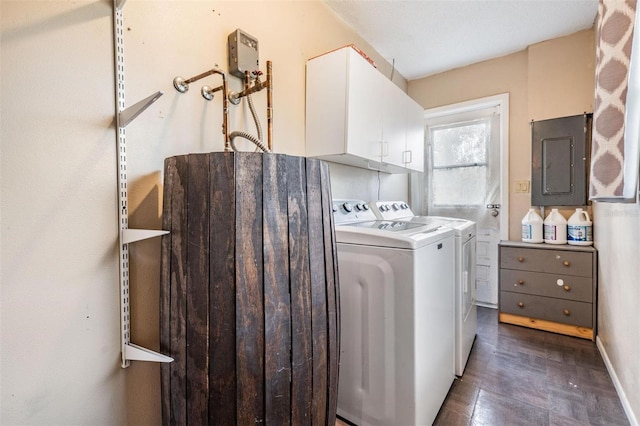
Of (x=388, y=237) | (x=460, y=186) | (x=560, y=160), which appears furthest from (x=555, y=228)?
(x=388, y=237)

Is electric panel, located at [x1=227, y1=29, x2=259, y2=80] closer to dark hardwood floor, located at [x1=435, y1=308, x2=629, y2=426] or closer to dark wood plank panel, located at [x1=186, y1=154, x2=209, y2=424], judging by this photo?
dark wood plank panel, located at [x1=186, y1=154, x2=209, y2=424]

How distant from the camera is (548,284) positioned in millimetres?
2357

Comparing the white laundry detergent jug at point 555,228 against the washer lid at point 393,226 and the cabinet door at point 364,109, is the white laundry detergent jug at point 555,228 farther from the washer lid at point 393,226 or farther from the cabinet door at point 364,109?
the cabinet door at point 364,109

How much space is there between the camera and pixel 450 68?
122 inches

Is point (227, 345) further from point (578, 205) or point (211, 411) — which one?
point (578, 205)

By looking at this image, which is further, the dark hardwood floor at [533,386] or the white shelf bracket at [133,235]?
the dark hardwood floor at [533,386]

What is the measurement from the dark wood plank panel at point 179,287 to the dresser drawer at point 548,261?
102 inches

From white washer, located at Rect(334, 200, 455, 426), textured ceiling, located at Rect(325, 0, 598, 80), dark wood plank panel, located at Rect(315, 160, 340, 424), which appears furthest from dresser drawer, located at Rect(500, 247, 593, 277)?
dark wood plank panel, located at Rect(315, 160, 340, 424)

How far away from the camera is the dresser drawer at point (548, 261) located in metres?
2.23

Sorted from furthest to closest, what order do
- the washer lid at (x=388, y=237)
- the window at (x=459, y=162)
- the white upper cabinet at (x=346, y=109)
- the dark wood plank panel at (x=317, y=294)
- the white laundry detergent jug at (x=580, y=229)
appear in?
the window at (x=459, y=162), the white laundry detergent jug at (x=580, y=229), the white upper cabinet at (x=346, y=109), the washer lid at (x=388, y=237), the dark wood plank panel at (x=317, y=294)

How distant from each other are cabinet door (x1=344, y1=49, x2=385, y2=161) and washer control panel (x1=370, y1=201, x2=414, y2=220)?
0.41 metres

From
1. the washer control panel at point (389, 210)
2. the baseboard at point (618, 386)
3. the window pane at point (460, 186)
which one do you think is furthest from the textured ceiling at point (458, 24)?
the baseboard at point (618, 386)

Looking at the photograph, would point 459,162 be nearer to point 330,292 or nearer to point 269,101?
point 269,101

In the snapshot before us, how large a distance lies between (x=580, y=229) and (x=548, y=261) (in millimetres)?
352
